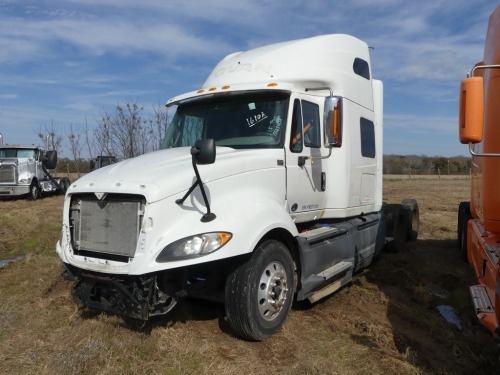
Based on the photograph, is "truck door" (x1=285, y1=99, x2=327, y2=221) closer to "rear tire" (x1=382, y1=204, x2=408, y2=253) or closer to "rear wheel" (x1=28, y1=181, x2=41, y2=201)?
"rear tire" (x1=382, y1=204, x2=408, y2=253)

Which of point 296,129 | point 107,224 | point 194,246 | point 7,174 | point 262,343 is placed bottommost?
point 262,343

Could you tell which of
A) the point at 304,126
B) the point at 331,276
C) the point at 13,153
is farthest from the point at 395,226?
the point at 13,153

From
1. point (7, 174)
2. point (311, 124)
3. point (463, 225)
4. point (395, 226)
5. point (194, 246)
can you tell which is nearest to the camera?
point (194, 246)

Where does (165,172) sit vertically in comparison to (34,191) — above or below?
above

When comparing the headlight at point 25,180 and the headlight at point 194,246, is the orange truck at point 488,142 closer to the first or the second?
the headlight at point 194,246

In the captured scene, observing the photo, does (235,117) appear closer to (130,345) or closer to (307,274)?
(307,274)

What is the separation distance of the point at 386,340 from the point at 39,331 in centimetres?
355

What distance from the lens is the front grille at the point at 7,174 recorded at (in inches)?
750

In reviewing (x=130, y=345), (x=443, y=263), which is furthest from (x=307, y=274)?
(x=443, y=263)

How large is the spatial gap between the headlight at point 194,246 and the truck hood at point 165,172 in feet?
1.45

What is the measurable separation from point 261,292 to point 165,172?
1507 mm

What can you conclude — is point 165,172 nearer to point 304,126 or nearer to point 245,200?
point 245,200

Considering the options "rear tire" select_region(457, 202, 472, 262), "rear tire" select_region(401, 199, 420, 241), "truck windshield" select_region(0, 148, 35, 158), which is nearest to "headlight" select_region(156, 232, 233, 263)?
"rear tire" select_region(457, 202, 472, 262)

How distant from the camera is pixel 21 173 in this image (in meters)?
19.3
